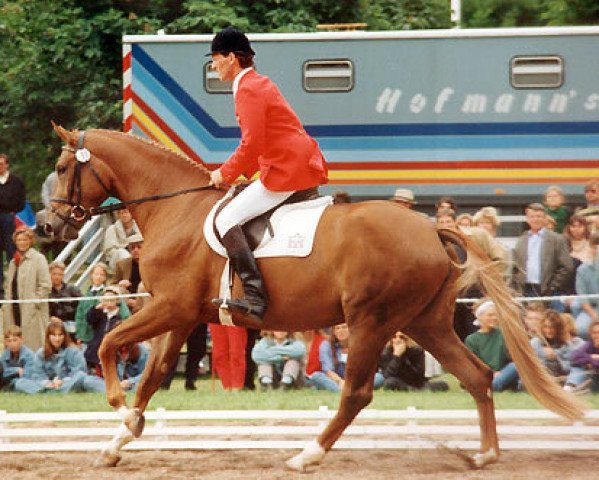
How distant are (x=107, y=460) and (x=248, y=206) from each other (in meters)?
1.76

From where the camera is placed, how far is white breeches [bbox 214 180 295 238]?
853 centimetres

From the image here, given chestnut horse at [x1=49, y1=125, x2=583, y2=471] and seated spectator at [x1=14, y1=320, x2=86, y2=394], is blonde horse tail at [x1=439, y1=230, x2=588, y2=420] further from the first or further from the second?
seated spectator at [x1=14, y1=320, x2=86, y2=394]

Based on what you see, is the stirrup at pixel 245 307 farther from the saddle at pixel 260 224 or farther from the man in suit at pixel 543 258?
the man in suit at pixel 543 258

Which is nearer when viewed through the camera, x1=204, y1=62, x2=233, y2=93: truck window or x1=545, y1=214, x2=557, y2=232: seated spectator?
x1=545, y1=214, x2=557, y2=232: seated spectator

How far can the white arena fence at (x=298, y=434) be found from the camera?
29.7 ft

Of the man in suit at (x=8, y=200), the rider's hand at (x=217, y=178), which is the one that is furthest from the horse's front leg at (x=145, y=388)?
the man in suit at (x=8, y=200)

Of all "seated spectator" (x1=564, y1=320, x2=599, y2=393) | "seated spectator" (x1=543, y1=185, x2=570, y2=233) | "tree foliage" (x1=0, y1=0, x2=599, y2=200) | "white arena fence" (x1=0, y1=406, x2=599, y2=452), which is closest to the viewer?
"white arena fence" (x1=0, y1=406, x2=599, y2=452)

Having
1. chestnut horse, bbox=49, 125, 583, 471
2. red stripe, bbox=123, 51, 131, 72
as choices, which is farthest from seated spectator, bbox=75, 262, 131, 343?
chestnut horse, bbox=49, 125, 583, 471

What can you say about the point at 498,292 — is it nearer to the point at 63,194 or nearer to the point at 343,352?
the point at 63,194

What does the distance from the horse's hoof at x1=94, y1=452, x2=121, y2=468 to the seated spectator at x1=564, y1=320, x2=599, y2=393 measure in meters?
4.44

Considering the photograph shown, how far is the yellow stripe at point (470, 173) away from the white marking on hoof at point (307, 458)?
6102 millimetres

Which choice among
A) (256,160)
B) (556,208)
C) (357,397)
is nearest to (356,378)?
(357,397)

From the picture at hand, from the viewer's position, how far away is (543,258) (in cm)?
1254

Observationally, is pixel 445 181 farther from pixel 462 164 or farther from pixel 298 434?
pixel 298 434
